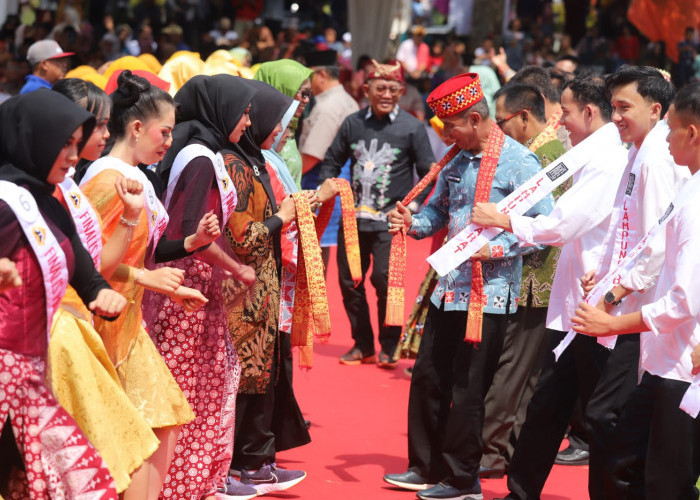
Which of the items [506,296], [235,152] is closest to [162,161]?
[235,152]

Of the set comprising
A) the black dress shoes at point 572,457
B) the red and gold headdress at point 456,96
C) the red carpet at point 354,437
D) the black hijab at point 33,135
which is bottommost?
the red carpet at point 354,437

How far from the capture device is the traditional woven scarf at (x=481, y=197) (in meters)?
5.20

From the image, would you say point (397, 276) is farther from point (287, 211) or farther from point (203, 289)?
point (203, 289)

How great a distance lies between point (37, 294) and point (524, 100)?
3695 millimetres

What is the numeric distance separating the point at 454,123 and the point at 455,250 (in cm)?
69

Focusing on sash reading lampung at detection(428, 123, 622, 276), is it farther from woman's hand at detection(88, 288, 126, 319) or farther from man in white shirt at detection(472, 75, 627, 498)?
woman's hand at detection(88, 288, 126, 319)

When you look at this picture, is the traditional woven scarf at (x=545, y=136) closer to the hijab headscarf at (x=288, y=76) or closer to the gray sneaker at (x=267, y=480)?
the hijab headscarf at (x=288, y=76)

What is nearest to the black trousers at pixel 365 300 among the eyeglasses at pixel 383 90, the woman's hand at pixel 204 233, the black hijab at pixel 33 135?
the eyeglasses at pixel 383 90

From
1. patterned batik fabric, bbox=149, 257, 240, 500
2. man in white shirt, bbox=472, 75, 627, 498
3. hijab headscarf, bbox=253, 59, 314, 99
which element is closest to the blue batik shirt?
man in white shirt, bbox=472, 75, 627, 498

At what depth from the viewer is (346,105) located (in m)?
9.63

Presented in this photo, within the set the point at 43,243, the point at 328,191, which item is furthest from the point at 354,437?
the point at 43,243

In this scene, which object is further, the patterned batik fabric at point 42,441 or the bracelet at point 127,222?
the bracelet at point 127,222

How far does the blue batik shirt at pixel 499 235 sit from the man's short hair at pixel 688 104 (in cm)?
146

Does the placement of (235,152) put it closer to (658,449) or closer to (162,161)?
(162,161)
